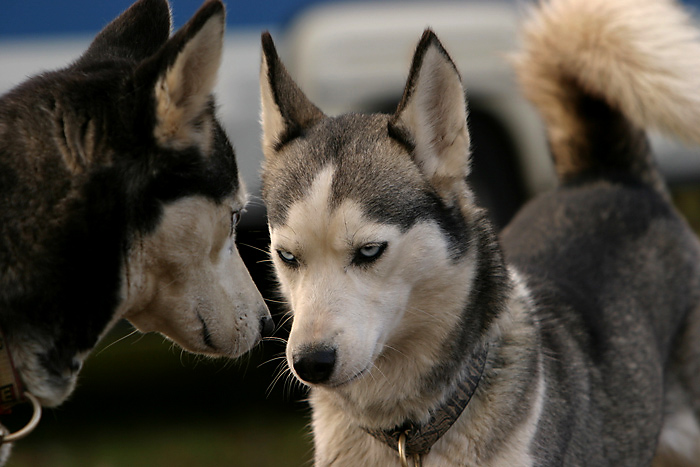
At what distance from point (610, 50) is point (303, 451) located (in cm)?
271

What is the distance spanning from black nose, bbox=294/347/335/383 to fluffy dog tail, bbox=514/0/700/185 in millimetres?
2022

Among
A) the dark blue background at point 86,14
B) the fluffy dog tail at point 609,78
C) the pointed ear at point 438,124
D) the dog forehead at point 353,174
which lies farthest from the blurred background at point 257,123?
the pointed ear at point 438,124

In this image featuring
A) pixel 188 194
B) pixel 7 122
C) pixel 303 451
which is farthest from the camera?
pixel 303 451

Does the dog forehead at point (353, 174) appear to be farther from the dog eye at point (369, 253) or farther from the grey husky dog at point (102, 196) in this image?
the grey husky dog at point (102, 196)

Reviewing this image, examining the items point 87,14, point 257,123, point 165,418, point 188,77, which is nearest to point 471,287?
point 188,77

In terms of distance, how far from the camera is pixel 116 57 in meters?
2.40

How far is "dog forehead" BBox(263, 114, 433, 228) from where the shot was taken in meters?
2.32

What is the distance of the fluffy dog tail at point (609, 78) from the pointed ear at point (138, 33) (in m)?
1.91

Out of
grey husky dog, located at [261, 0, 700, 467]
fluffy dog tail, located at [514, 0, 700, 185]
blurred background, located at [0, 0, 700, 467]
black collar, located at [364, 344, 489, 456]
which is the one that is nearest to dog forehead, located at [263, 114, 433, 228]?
grey husky dog, located at [261, 0, 700, 467]

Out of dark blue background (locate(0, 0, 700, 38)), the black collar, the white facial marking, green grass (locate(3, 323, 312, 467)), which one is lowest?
green grass (locate(3, 323, 312, 467))

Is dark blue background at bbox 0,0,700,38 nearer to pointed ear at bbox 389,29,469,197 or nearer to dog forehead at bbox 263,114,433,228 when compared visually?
dog forehead at bbox 263,114,433,228

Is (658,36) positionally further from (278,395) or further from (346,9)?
(278,395)

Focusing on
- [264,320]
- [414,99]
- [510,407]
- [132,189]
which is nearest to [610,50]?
[414,99]

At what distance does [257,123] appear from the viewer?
15.8 ft
